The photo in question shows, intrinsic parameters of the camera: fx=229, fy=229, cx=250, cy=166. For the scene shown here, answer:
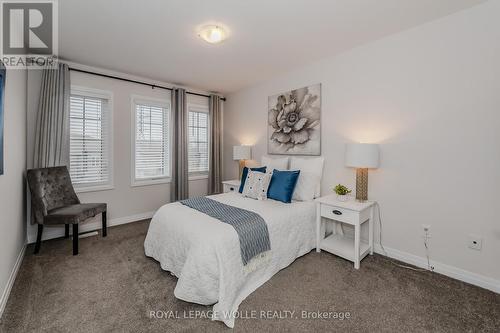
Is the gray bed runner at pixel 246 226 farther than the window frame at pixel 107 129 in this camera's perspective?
No

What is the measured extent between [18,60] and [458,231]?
4.90 metres

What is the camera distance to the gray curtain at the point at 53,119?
2.99 meters

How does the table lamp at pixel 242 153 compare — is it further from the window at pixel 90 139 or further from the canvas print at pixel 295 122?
the window at pixel 90 139

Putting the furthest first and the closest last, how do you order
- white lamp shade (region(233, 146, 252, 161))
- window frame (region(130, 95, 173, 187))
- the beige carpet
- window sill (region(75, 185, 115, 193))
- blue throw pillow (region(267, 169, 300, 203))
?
white lamp shade (region(233, 146, 252, 161)) < window frame (region(130, 95, 173, 187)) < window sill (region(75, 185, 115, 193)) < blue throw pillow (region(267, 169, 300, 203)) < the beige carpet

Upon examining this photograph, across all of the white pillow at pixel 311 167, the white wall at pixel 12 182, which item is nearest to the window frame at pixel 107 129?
the white wall at pixel 12 182

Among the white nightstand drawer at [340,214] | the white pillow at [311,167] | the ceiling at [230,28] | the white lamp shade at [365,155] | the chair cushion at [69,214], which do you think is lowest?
the chair cushion at [69,214]

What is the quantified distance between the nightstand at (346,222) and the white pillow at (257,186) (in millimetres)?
688

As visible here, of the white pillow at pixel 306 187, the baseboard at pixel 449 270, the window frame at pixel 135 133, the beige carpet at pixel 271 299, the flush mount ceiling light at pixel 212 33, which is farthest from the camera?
the window frame at pixel 135 133

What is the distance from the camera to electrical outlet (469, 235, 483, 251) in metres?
2.08

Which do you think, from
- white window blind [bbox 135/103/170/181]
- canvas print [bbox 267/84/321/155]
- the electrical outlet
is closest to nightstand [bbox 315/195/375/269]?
the electrical outlet

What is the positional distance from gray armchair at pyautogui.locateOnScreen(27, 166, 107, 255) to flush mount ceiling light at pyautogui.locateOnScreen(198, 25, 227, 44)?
98.7 inches

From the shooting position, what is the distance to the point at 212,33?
7.93 feet

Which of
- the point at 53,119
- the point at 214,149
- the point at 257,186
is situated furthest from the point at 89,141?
the point at 257,186

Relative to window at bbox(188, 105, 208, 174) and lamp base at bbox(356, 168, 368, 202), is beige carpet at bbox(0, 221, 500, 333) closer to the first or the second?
lamp base at bbox(356, 168, 368, 202)
